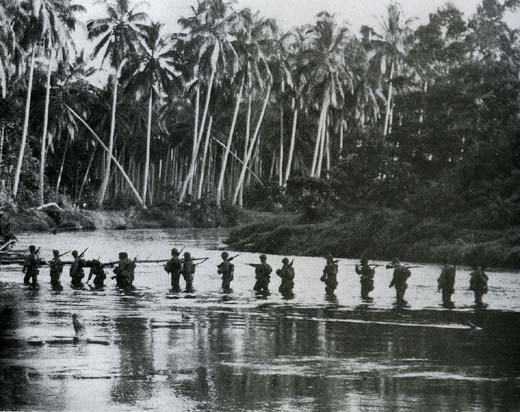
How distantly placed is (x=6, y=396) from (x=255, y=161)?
1735 inches

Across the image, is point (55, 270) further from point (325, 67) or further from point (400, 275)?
point (325, 67)

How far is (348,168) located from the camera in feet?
90.4

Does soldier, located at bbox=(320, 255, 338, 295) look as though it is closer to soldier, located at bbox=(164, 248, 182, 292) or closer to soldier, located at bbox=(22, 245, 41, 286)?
soldier, located at bbox=(164, 248, 182, 292)

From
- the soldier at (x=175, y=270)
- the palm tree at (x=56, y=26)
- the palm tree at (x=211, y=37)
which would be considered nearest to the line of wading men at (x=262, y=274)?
the soldier at (x=175, y=270)

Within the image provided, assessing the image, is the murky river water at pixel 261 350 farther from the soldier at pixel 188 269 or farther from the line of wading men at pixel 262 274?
the soldier at pixel 188 269

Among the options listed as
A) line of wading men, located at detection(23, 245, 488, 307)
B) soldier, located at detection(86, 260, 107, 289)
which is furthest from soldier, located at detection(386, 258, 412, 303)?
soldier, located at detection(86, 260, 107, 289)

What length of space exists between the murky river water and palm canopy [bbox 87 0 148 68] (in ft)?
82.7

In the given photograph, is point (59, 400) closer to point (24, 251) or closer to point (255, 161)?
point (24, 251)

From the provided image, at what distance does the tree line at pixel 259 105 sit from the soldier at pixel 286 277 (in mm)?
3157

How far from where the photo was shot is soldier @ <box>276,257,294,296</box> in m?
19.0

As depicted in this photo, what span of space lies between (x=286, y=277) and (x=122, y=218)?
44.2 ft

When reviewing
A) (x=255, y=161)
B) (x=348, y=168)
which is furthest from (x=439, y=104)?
(x=255, y=161)

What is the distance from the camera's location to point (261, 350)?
12.0 meters

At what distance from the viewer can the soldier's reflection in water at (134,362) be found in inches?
360
